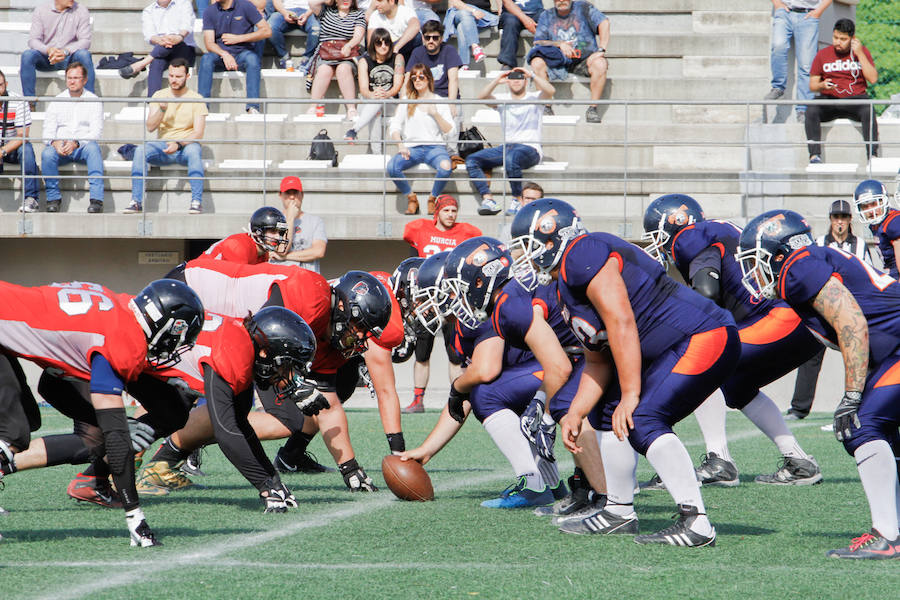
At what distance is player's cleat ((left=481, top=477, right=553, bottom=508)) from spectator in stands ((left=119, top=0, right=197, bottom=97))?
9.91 metres

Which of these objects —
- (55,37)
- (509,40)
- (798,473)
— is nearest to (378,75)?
(509,40)

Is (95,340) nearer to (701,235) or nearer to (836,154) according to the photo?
(701,235)

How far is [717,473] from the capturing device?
7.36 m

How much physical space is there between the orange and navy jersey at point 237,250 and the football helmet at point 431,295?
95.6 inches

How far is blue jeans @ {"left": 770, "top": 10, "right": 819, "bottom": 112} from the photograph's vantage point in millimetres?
14281

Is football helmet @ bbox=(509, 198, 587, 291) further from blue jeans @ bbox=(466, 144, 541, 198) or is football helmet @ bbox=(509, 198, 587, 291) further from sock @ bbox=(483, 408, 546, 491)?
blue jeans @ bbox=(466, 144, 541, 198)

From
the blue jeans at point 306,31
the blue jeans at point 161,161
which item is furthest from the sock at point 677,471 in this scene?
the blue jeans at point 306,31

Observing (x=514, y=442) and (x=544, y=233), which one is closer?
(x=544, y=233)

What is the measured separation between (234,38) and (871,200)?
917cm

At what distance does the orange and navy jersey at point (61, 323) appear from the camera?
5270 mm

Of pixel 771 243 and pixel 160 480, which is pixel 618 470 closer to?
pixel 771 243

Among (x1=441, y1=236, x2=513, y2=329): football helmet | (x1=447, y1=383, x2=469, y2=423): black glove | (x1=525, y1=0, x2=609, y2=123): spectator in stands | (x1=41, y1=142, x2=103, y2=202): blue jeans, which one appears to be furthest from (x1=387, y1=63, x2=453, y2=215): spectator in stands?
(x1=441, y1=236, x2=513, y2=329): football helmet

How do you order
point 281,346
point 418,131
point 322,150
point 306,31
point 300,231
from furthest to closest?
1. point 306,31
2. point 322,150
3. point 418,131
4. point 300,231
5. point 281,346

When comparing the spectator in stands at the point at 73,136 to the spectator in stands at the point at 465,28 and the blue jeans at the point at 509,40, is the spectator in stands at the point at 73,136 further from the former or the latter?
the blue jeans at the point at 509,40
